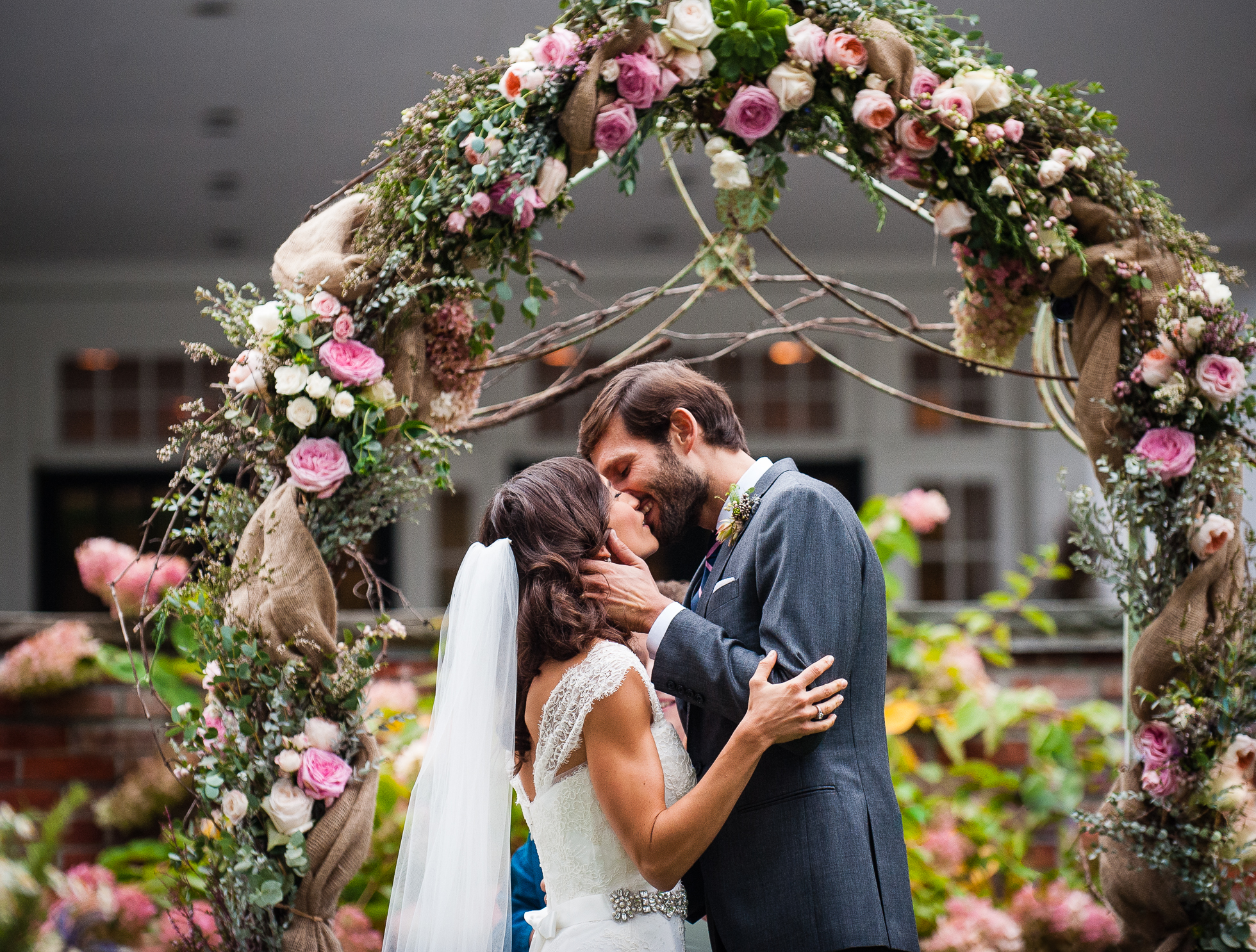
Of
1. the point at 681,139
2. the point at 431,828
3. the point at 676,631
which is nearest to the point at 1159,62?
the point at 681,139

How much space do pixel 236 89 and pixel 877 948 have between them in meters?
4.68

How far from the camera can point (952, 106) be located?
7.68ft

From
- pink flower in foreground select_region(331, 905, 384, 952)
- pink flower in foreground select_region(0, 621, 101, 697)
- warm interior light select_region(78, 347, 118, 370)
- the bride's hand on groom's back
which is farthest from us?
warm interior light select_region(78, 347, 118, 370)

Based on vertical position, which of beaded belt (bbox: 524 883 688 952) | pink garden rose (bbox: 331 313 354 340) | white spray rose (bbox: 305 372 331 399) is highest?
pink garden rose (bbox: 331 313 354 340)

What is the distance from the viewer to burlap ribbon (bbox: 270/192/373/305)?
2.31m

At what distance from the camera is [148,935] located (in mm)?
3090

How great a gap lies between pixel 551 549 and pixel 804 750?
639 mm

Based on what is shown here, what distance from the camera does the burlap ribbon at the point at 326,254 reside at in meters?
2.31

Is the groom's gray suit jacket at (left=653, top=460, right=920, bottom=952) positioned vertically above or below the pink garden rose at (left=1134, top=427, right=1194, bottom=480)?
below

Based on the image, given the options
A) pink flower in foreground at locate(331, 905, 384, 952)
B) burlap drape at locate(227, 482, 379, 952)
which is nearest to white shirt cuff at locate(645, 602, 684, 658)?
burlap drape at locate(227, 482, 379, 952)

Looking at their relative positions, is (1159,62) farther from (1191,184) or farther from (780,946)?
(780,946)

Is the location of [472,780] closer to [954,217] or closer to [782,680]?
[782,680]

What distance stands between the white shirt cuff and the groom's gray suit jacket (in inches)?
0.5

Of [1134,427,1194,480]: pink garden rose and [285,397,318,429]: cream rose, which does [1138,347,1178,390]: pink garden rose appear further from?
[285,397,318,429]: cream rose
